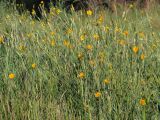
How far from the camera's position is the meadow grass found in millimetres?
3234

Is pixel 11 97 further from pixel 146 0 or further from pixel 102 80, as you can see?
pixel 146 0

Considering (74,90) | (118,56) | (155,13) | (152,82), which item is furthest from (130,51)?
(155,13)

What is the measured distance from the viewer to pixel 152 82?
352 cm

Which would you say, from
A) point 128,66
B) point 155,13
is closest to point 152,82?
point 128,66

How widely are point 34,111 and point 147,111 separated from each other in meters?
0.85

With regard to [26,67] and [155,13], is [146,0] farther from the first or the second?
[26,67]

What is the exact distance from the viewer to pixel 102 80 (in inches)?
137

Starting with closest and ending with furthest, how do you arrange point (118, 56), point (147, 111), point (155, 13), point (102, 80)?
point (147, 111), point (102, 80), point (118, 56), point (155, 13)

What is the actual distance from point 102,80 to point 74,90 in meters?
0.26

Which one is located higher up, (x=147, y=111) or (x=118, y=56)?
(x=118, y=56)

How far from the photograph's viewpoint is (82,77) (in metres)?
3.41

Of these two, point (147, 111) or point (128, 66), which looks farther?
point (128, 66)

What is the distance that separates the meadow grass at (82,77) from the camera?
10.6ft

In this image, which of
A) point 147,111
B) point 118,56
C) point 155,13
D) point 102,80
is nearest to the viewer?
point 147,111
